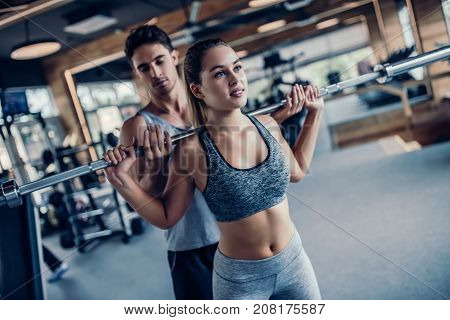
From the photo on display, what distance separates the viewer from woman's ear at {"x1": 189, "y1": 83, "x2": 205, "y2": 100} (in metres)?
0.46

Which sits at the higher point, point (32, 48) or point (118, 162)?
point (32, 48)

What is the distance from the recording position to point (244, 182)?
0.47m

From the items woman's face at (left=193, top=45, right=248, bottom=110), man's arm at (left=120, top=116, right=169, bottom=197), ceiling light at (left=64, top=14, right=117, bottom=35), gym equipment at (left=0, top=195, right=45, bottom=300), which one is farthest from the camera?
gym equipment at (left=0, top=195, right=45, bottom=300)

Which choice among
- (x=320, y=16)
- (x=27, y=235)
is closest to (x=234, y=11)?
(x=320, y=16)

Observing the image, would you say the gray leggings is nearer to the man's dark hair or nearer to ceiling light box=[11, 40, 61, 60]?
the man's dark hair

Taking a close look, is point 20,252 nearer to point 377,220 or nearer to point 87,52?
point 87,52

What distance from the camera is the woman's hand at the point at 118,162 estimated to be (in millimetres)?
490

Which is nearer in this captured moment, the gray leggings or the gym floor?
the gray leggings

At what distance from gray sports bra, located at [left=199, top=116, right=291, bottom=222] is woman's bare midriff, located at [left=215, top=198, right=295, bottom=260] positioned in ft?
0.04

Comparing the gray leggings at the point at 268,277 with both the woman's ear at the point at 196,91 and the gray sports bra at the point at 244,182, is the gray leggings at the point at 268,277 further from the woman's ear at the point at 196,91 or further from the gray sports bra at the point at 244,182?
the woman's ear at the point at 196,91

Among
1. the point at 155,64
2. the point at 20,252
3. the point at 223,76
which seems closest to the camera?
the point at 223,76

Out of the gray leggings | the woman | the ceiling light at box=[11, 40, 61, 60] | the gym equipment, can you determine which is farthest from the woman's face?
the gym equipment

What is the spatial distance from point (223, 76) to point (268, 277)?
0.95ft

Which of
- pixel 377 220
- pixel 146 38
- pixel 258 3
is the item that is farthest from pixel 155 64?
pixel 377 220
